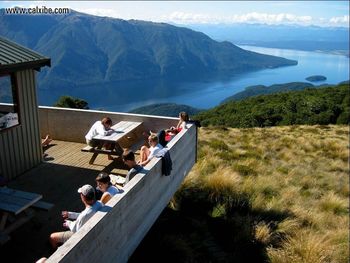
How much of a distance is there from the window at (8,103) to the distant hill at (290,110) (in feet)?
87.2

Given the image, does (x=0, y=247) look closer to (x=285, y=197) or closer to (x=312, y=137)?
(x=285, y=197)

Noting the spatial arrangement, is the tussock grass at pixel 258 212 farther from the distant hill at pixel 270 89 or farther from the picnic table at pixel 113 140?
the distant hill at pixel 270 89

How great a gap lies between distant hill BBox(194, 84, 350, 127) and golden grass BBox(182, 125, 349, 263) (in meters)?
14.9

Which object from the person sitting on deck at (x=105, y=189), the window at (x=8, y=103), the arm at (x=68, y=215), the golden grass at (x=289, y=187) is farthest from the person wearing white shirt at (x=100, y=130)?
the arm at (x=68, y=215)

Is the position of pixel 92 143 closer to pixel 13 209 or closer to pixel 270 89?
pixel 13 209

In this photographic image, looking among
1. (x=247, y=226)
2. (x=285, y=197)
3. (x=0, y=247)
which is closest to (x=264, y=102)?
(x=285, y=197)

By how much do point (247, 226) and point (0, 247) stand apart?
15.4 feet

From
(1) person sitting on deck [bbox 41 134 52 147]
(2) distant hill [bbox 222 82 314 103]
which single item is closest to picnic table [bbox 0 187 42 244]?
(1) person sitting on deck [bbox 41 134 52 147]

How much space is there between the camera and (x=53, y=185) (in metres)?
7.11

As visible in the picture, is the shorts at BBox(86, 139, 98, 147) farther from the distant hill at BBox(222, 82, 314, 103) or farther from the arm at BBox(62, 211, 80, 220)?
the distant hill at BBox(222, 82, 314, 103)

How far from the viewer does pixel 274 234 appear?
8.19 meters

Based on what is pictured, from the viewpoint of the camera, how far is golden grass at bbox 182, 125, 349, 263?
25.4ft

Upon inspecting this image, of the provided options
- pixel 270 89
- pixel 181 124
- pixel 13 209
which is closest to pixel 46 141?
pixel 181 124

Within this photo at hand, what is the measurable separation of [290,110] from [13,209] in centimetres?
3513
